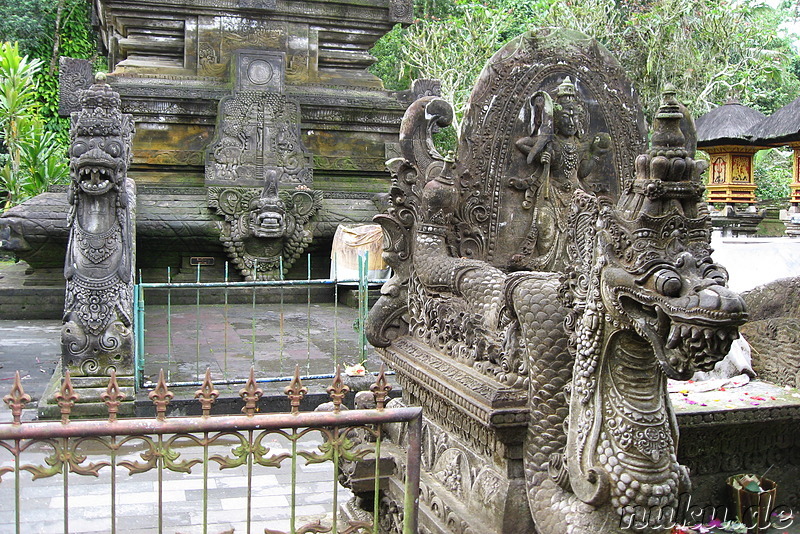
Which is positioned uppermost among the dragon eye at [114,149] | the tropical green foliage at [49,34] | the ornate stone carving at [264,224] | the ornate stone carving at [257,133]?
the tropical green foliage at [49,34]

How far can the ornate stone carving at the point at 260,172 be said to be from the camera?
1136 centimetres

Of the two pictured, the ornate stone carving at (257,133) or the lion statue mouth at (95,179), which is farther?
the ornate stone carving at (257,133)

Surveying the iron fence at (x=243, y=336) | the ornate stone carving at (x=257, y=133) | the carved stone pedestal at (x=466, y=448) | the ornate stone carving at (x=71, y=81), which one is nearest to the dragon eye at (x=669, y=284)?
the carved stone pedestal at (x=466, y=448)

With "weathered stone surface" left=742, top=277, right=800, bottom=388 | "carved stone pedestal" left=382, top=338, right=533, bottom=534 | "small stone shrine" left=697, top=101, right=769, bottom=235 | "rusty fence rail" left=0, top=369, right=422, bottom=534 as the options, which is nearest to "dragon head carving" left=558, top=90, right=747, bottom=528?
"carved stone pedestal" left=382, top=338, right=533, bottom=534

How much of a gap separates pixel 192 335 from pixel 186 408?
256 cm

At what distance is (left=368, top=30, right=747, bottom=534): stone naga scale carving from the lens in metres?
2.62

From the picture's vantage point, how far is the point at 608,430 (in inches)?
115

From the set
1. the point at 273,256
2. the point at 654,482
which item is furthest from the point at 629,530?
the point at 273,256

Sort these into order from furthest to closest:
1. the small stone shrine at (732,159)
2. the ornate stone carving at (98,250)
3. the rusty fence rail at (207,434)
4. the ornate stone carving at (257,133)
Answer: the small stone shrine at (732,159)
the ornate stone carving at (257,133)
the ornate stone carving at (98,250)
the rusty fence rail at (207,434)

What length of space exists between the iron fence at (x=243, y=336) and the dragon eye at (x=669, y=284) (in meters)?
4.59

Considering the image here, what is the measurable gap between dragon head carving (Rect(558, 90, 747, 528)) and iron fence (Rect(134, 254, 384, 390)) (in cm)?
412

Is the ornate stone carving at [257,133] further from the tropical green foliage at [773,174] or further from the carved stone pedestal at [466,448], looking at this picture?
the tropical green foliage at [773,174]

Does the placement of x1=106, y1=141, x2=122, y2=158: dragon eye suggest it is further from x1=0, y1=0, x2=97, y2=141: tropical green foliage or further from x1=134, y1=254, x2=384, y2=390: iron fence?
x1=0, y1=0, x2=97, y2=141: tropical green foliage

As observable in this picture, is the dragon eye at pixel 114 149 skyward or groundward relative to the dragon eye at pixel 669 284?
skyward
